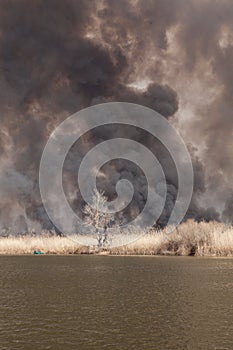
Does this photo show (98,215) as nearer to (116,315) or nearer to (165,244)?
(165,244)

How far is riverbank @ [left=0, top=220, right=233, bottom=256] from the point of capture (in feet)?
71.4

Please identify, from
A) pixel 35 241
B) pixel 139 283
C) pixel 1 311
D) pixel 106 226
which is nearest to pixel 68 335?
pixel 1 311

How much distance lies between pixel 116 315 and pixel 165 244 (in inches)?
754

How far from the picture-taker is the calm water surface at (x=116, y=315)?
4.24 metres

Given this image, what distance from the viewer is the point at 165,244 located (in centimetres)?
2442

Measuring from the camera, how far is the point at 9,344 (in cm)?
412

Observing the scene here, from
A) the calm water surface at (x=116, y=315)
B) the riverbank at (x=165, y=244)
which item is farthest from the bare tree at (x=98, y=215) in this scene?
the calm water surface at (x=116, y=315)

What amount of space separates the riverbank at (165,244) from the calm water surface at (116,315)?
12.7 meters

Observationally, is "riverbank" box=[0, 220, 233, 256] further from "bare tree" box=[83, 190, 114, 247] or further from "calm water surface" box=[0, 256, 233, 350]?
"calm water surface" box=[0, 256, 233, 350]

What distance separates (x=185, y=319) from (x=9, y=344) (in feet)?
8.16

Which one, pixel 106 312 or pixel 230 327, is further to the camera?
pixel 106 312

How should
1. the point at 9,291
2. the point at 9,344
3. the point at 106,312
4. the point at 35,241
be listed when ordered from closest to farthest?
the point at 9,344
the point at 106,312
the point at 9,291
the point at 35,241

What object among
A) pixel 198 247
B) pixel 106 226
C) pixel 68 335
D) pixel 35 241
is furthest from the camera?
pixel 106 226

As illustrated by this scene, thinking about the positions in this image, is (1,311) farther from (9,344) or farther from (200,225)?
(200,225)
